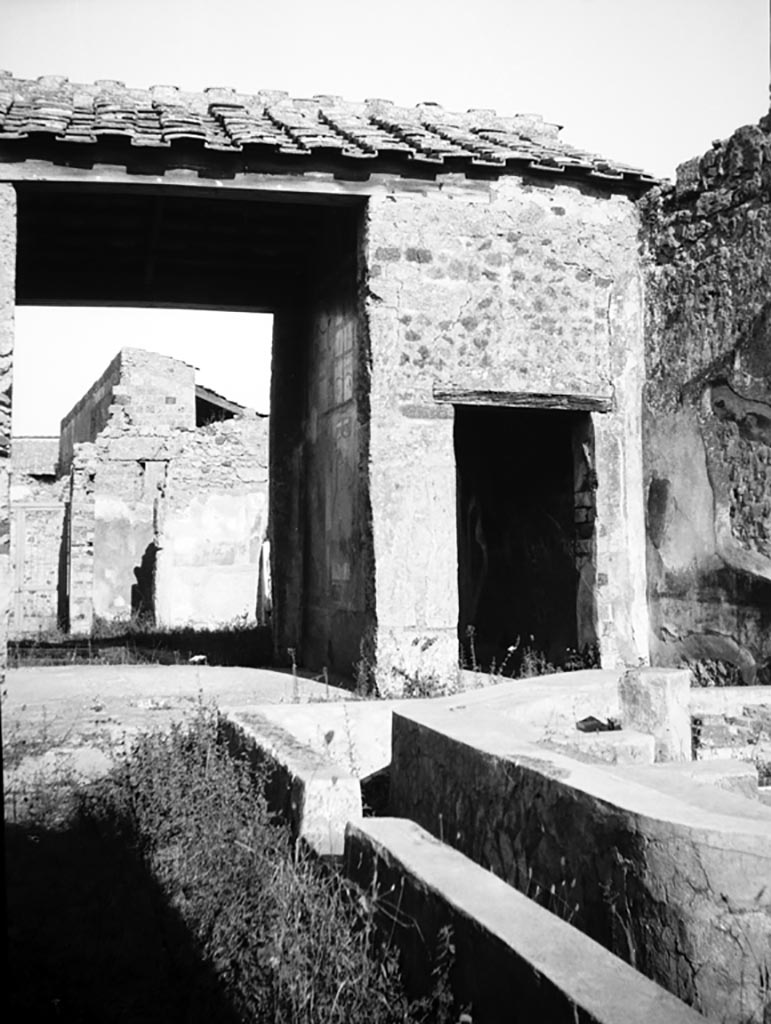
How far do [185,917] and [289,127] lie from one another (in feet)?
20.1

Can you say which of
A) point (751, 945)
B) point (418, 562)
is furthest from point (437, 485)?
point (751, 945)

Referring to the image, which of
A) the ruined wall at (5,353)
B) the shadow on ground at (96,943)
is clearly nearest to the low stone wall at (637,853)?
the shadow on ground at (96,943)

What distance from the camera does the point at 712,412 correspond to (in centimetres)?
Answer: 748

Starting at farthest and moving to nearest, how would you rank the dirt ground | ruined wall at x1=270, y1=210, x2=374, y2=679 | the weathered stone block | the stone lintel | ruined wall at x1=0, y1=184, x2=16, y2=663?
1. ruined wall at x1=270, y1=210, x2=374, y2=679
2. the stone lintel
3. ruined wall at x1=0, y1=184, x2=16, y2=663
4. the weathered stone block
5. the dirt ground

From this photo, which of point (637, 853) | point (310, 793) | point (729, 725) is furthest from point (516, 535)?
point (637, 853)

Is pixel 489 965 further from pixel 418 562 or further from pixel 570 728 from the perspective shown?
pixel 418 562

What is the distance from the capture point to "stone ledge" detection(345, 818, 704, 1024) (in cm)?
210

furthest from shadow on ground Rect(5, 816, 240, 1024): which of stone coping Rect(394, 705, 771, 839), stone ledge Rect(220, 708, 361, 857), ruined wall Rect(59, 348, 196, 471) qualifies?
ruined wall Rect(59, 348, 196, 471)

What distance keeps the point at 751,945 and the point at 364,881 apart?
1193 mm

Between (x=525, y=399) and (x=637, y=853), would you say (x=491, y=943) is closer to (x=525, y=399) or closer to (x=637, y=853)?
(x=637, y=853)

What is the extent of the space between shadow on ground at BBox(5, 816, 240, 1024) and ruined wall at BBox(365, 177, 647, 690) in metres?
3.63

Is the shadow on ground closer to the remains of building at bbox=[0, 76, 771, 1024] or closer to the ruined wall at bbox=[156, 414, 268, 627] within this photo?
the remains of building at bbox=[0, 76, 771, 1024]

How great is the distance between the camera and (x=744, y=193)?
724 cm

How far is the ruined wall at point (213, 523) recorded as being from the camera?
53.2 ft
